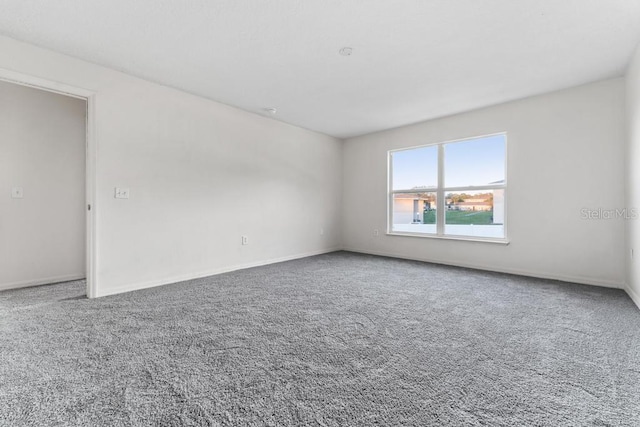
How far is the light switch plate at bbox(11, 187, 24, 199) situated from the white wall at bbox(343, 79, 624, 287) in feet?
18.7

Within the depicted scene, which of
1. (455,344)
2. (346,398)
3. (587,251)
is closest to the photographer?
(346,398)

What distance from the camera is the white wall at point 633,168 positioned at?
2.66m

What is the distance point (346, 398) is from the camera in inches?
55.0

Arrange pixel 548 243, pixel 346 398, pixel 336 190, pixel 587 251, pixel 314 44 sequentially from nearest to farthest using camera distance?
pixel 346 398 → pixel 314 44 → pixel 587 251 → pixel 548 243 → pixel 336 190

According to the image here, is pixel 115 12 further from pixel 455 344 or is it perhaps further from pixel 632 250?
pixel 632 250

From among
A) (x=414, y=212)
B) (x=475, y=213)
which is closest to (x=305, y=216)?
(x=414, y=212)

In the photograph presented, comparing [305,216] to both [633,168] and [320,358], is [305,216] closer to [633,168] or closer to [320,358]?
[320,358]

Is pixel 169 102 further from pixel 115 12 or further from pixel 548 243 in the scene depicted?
pixel 548 243

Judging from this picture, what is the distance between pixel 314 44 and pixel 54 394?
298 cm

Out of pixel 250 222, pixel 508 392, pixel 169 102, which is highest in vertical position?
pixel 169 102

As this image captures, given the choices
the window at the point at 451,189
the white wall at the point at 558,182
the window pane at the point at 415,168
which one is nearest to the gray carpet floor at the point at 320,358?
the white wall at the point at 558,182

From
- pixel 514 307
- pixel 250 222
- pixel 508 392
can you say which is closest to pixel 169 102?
pixel 250 222

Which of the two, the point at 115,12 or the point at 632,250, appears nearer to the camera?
the point at 115,12

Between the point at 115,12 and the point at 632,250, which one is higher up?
the point at 115,12
